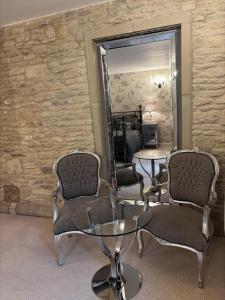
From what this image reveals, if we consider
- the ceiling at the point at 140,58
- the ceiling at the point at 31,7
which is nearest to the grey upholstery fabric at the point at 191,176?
the ceiling at the point at 140,58

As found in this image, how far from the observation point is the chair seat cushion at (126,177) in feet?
9.37

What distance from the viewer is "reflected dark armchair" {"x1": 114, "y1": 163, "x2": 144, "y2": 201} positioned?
2844 millimetres

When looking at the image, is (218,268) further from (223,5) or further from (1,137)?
(1,137)

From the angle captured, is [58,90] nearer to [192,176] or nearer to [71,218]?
[71,218]

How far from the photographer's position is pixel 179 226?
1953 millimetres

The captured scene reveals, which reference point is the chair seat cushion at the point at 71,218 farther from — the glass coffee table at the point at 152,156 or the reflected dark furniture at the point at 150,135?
the reflected dark furniture at the point at 150,135

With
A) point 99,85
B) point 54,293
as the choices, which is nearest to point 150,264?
point 54,293

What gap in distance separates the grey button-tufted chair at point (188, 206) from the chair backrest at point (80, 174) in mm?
764

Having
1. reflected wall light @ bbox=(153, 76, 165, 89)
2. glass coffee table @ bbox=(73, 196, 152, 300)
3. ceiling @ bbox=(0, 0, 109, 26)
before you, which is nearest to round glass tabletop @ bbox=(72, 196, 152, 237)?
glass coffee table @ bbox=(73, 196, 152, 300)

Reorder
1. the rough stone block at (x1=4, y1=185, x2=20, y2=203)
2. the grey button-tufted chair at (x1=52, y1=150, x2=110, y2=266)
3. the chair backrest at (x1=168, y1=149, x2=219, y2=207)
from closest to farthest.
A: 1. the chair backrest at (x1=168, y1=149, x2=219, y2=207)
2. the grey button-tufted chair at (x1=52, y1=150, x2=110, y2=266)
3. the rough stone block at (x1=4, y1=185, x2=20, y2=203)

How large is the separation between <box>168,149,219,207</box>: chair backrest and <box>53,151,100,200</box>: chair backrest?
0.83 metres

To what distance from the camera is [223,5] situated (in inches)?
83.7

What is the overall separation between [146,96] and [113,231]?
5.05 ft

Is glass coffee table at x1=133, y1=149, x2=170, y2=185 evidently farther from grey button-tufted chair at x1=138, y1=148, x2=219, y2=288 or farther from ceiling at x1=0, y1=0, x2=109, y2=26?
ceiling at x1=0, y1=0, x2=109, y2=26
